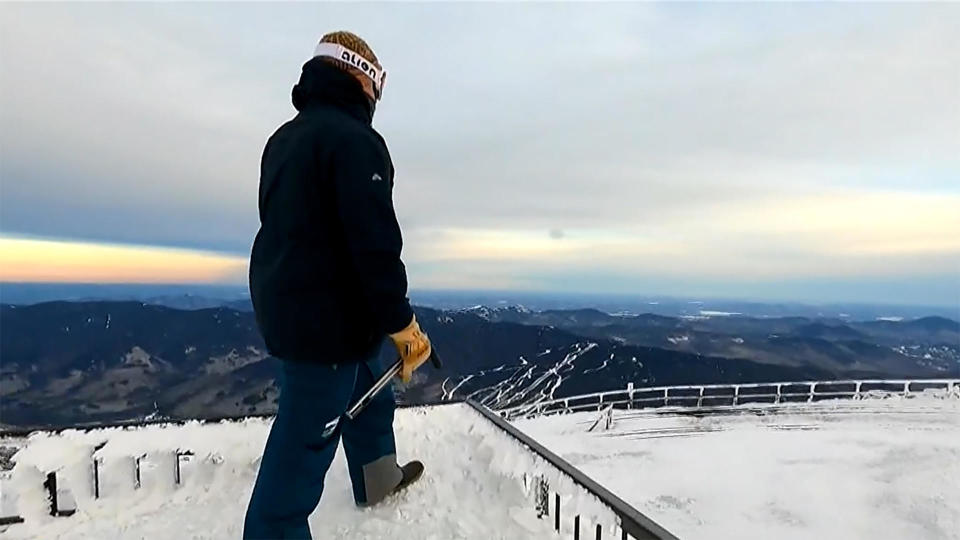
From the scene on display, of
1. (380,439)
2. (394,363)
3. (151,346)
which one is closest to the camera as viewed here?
(394,363)

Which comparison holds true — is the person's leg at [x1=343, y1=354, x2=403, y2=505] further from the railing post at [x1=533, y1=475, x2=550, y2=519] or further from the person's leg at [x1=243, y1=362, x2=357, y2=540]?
the railing post at [x1=533, y1=475, x2=550, y2=519]

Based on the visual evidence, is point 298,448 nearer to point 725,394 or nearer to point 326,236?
point 326,236

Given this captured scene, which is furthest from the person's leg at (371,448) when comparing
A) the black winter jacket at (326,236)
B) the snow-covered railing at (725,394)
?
the snow-covered railing at (725,394)

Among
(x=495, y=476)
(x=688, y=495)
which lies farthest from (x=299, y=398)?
(x=688, y=495)

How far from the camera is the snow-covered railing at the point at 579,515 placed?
7.13 ft

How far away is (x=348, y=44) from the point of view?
2209 mm

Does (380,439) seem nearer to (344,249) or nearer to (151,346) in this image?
(344,249)

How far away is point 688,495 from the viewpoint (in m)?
8.96

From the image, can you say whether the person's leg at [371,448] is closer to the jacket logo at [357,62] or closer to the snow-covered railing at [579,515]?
the snow-covered railing at [579,515]

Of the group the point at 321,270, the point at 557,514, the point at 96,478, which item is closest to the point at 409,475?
the point at 557,514

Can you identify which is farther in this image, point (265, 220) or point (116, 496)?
point (116, 496)

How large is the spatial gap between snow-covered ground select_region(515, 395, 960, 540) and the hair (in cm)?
772

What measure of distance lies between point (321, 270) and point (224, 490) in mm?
1855

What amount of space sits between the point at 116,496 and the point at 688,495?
817cm
